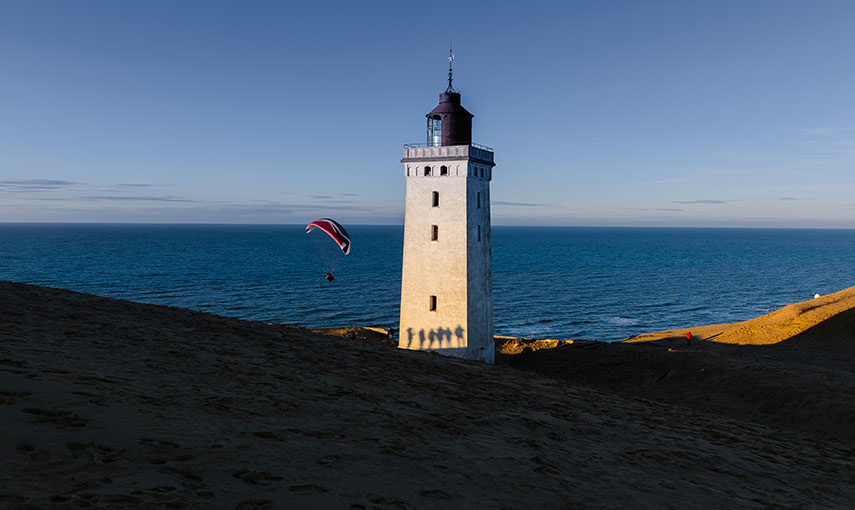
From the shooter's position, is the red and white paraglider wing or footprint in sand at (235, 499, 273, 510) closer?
footprint in sand at (235, 499, 273, 510)

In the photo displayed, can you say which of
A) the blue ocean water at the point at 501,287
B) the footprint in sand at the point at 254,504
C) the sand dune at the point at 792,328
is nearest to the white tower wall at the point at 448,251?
the sand dune at the point at 792,328

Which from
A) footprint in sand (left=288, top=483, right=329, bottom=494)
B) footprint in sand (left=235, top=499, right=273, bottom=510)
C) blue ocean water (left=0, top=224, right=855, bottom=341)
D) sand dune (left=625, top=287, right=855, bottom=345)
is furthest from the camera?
blue ocean water (left=0, top=224, right=855, bottom=341)

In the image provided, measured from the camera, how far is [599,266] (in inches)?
4592

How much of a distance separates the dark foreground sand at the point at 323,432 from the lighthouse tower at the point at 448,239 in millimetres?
9780

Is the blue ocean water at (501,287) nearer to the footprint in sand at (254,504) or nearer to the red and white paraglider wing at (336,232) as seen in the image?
the red and white paraglider wing at (336,232)

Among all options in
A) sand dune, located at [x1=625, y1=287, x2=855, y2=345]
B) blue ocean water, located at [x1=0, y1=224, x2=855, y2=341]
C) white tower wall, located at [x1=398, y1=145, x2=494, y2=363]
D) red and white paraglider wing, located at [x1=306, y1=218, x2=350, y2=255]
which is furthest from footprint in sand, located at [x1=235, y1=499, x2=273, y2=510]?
blue ocean water, located at [x1=0, y1=224, x2=855, y2=341]

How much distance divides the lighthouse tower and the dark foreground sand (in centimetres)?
978

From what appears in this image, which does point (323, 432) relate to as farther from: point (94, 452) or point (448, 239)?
point (448, 239)

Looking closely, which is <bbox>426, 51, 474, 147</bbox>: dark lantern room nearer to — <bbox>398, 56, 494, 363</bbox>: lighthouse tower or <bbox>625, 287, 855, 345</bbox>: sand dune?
<bbox>398, 56, 494, 363</bbox>: lighthouse tower

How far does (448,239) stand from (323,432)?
2125cm

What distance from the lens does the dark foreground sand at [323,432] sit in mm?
6930

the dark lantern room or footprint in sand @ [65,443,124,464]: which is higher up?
the dark lantern room

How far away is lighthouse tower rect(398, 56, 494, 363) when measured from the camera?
98.2 feet

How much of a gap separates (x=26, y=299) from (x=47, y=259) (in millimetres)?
108688
